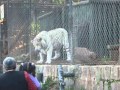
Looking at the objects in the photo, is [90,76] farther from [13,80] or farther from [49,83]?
[13,80]

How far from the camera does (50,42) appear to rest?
13266mm

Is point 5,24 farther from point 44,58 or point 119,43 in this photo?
point 119,43

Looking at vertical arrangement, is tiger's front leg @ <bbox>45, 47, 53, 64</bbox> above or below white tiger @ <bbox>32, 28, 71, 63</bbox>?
below

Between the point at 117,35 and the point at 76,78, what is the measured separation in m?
1.40

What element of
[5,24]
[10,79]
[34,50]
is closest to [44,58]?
[34,50]

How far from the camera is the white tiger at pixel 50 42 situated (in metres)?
12.9

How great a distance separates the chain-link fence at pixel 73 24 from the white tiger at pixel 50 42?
0.22m

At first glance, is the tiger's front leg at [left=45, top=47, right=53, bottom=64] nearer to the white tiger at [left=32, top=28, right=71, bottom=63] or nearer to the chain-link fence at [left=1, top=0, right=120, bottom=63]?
the white tiger at [left=32, top=28, right=71, bottom=63]

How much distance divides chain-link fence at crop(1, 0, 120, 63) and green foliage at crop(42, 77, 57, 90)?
0.74 m

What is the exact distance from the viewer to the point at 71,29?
1247cm

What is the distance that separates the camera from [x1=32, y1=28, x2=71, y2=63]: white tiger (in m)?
12.9

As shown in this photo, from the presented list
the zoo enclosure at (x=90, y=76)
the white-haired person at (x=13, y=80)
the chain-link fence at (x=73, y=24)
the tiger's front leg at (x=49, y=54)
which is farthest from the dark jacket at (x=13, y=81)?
the tiger's front leg at (x=49, y=54)

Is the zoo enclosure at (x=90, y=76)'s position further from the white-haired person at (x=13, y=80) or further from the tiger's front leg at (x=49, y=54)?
the white-haired person at (x=13, y=80)

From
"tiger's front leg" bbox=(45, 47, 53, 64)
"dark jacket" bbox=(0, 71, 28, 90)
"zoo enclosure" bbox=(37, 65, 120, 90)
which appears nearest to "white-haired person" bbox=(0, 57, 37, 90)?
"dark jacket" bbox=(0, 71, 28, 90)
